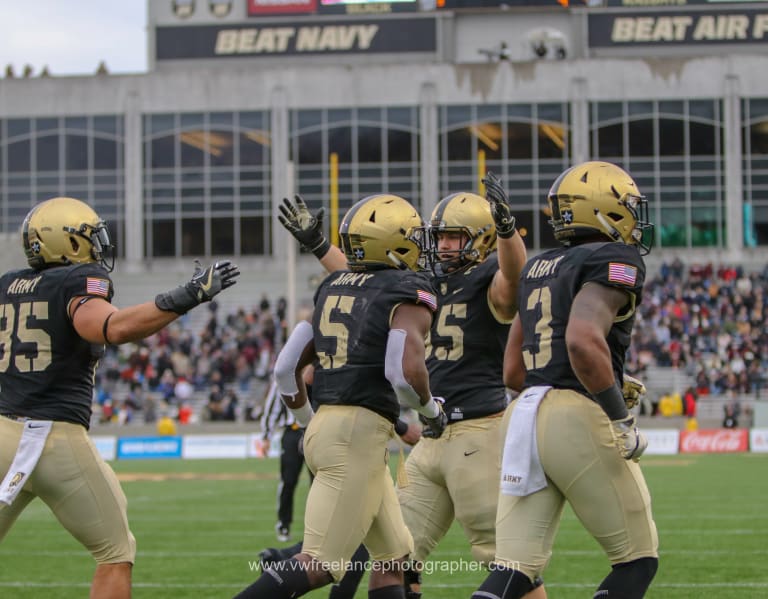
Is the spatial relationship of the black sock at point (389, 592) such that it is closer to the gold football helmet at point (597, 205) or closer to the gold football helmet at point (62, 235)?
the gold football helmet at point (597, 205)

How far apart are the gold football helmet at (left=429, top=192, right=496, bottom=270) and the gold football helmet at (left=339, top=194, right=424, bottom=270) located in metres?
0.66

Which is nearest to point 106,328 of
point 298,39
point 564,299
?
point 564,299

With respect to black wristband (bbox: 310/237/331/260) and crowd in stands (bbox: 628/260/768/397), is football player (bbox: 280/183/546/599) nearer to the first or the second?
black wristband (bbox: 310/237/331/260)

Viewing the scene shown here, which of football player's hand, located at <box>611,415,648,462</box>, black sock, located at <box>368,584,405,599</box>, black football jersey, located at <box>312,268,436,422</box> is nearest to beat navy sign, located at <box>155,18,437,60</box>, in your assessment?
black football jersey, located at <box>312,268,436,422</box>

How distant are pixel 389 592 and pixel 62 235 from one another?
2324 millimetres

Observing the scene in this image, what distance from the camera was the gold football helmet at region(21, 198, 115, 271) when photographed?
6.30 m

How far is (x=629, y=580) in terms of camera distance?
17.4 ft

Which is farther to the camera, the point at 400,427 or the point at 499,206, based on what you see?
the point at 400,427

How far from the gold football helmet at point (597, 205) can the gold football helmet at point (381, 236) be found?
933 mm

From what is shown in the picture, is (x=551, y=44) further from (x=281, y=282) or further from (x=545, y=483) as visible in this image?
(x=545, y=483)

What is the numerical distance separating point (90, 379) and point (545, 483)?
2283 mm

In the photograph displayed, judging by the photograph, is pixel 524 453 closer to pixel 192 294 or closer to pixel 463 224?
pixel 192 294

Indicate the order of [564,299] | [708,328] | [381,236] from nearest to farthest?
[564,299]
[381,236]
[708,328]

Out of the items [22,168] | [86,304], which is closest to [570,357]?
[86,304]
